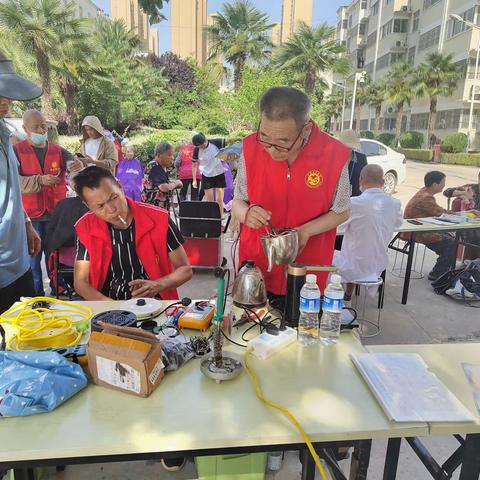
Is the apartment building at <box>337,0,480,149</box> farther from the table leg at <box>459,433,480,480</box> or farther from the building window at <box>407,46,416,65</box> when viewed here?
the table leg at <box>459,433,480,480</box>

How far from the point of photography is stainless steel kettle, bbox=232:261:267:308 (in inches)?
67.0

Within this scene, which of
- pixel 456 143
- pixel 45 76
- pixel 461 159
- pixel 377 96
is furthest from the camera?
pixel 377 96

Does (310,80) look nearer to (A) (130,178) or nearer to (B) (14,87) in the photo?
(A) (130,178)

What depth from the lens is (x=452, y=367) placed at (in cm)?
150

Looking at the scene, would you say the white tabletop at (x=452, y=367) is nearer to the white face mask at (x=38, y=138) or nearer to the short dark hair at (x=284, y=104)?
the short dark hair at (x=284, y=104)

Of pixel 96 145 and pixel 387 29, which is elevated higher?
pixel 387 29

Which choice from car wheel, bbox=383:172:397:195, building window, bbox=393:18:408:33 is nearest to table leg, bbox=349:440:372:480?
car wheel, bbox=383:172:397:195

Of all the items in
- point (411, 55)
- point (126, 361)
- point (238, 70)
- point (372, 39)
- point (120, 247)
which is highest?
point (372, 39)

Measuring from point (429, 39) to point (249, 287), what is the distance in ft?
129

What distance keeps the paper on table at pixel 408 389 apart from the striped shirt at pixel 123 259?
4.01 ft

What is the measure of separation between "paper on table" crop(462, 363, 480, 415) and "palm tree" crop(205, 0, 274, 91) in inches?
1000

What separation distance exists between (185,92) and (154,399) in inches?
1207

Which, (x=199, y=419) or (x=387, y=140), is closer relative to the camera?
(x=199, y=419)

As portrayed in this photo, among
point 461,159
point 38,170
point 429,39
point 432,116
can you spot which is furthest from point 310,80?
point 38,170
